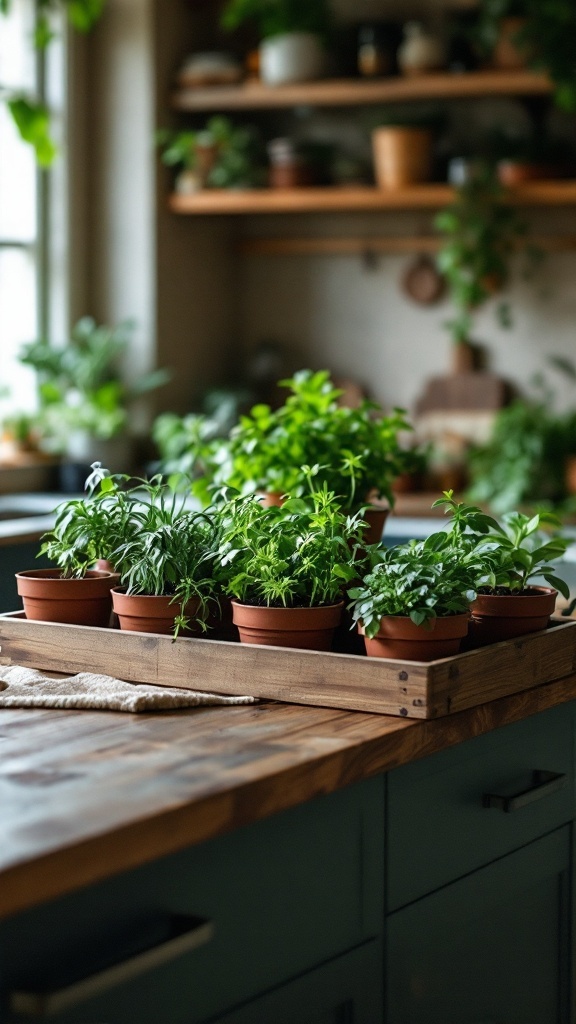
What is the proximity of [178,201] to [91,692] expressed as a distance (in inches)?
142

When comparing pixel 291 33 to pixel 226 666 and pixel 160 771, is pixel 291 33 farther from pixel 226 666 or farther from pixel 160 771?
pixel 160 771

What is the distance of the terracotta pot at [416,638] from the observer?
166cm

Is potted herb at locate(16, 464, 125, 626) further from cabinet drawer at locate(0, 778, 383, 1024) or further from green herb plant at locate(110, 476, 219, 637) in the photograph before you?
cabinet drawer at locate(0, 778, 383, 1024)

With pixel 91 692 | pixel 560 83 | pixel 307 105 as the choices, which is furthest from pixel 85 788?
pixel 307 105

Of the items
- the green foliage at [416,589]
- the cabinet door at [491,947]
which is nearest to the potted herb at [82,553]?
the green foliage at [416,589]

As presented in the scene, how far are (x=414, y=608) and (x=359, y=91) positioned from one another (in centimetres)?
355

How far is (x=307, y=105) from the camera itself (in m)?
5.07

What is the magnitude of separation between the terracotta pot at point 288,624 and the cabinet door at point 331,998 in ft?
1.29

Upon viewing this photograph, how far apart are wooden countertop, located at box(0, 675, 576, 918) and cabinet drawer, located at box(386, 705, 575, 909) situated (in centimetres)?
4

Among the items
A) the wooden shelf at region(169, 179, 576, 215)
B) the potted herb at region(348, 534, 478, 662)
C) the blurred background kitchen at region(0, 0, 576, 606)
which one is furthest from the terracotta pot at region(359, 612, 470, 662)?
the wooden shelf at region(169, 179, 576, 215)

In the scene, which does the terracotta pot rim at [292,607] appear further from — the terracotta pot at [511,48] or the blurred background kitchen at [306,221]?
the terracotta pot at [511,48]

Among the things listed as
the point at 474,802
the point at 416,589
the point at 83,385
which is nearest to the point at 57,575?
the point at 416,589

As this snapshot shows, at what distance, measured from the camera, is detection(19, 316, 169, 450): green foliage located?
4.93 m

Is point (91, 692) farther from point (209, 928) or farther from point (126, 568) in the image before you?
point (209, 928)
